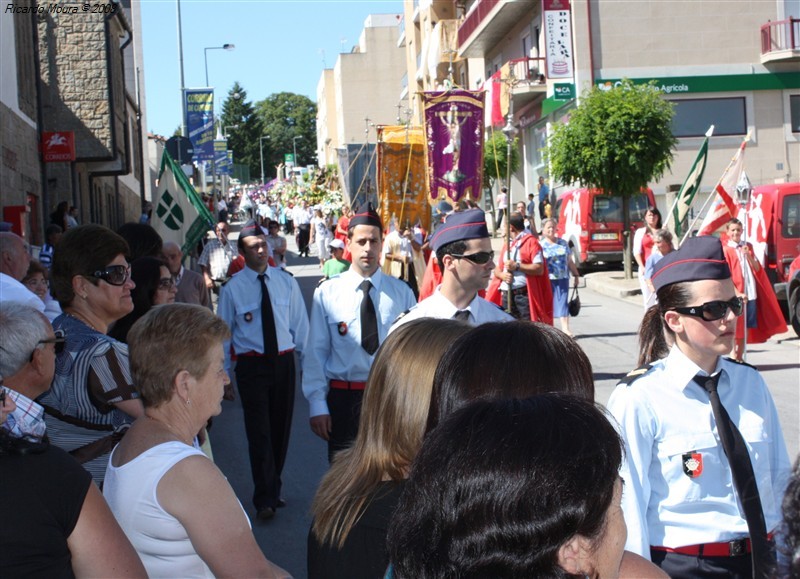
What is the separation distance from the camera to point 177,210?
460 inches

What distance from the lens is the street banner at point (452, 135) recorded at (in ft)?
49.9

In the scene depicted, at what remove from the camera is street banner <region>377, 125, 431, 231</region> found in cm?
1708

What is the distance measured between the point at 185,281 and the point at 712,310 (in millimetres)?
6095


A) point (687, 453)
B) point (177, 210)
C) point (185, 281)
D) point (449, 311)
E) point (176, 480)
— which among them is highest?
point (177, 210)

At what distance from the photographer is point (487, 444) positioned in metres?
1.52

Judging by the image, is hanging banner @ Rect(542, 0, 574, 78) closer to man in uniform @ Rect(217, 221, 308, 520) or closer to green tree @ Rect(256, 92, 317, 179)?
man in uniform @ Rect(217, 221, 308, 520)

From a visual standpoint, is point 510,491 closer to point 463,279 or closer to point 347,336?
point 463,279

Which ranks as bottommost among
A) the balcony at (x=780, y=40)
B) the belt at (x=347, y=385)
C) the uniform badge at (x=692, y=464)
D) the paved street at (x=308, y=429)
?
the paved street at (x=308, y=429)

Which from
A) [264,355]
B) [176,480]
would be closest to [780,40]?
[264,355]

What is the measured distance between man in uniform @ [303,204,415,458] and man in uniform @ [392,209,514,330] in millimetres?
928

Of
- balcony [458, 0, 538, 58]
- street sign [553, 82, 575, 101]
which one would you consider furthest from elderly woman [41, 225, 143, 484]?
balcony [458, 0, 538, 58]

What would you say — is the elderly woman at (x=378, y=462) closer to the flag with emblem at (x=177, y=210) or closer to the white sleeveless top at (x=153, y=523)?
the white sleeveless top at (x=153, y=523)

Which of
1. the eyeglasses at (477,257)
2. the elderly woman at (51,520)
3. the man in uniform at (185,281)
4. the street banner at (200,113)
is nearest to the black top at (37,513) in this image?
the elderly woman at (51,520)

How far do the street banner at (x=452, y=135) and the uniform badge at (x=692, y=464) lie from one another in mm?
12055
